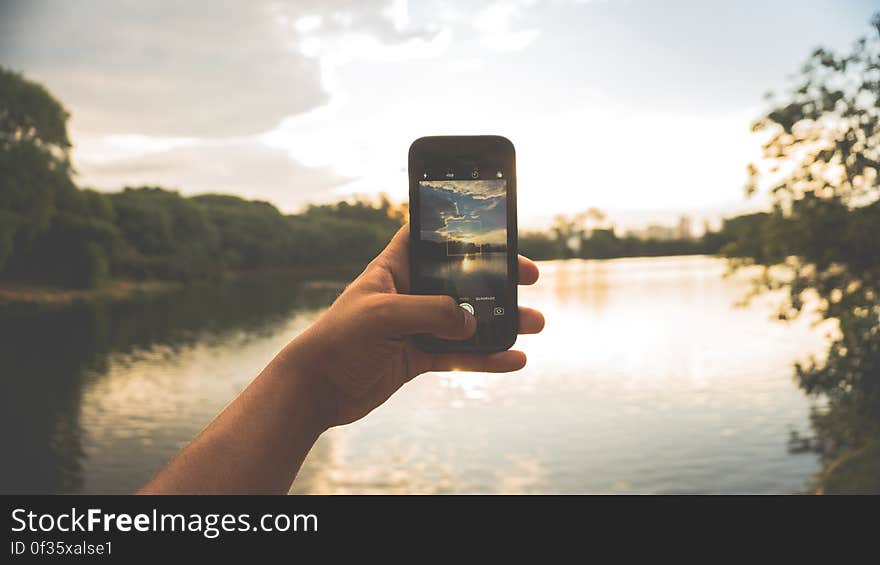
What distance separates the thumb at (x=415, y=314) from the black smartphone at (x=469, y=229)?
311 mm

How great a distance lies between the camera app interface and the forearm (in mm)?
623

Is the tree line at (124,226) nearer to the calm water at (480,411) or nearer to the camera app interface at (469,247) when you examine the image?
the calm water at (480,411)

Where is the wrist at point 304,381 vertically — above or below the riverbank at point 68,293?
above

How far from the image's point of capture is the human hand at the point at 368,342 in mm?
1721

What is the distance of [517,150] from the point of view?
2346 mm

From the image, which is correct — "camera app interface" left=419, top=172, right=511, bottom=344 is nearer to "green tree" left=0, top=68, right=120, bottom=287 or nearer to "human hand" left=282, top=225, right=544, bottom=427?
"human hand" left=282, top=225, right=544, bottom=427

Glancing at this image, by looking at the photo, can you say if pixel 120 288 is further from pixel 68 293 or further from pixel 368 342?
pixel 368 342

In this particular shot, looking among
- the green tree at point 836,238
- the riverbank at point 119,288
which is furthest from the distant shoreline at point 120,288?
the green tree at point 836,238

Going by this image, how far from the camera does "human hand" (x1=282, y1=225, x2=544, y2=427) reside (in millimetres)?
1721

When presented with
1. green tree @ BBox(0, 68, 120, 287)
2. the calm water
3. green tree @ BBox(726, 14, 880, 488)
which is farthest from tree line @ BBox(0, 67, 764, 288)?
green tree @ BBox(726, 14, 880, 488)

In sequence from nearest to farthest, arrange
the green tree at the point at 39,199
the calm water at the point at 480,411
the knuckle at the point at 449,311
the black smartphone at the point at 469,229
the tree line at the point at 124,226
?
the knuckle at the point at 449,311 → the black smartphone at the point at 469,229 → the calm water at the point at 480,411 → the green tree at the point at 39,199 → the tree line at the point at 124,226
